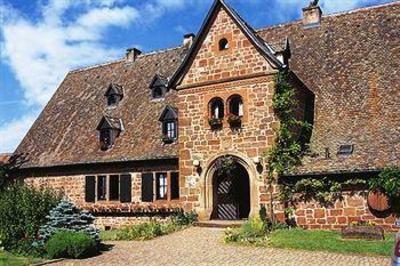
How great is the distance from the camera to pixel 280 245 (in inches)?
682

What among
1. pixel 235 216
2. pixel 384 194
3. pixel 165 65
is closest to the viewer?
pixel 384 194

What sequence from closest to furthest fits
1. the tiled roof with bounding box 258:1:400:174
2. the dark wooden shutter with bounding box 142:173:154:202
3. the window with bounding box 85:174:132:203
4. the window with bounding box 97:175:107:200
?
1. the tiled roof with bounding box 258:1:400:174
2. the dark wooden shutter with bounding box 142:173:154:202
3. the window with bounding box 85:174:132:203
4. the window with bounding box 97:175:107:200

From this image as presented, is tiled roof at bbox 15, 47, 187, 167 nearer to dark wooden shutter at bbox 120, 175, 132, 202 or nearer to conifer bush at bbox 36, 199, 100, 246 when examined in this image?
dark wooden shutter at bbox 120, 175, 132, 202

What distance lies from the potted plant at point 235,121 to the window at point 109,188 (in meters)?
7.46

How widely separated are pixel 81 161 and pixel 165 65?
823 centimetres

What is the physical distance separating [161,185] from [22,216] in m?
9.13

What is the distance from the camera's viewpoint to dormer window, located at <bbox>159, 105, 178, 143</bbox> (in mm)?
27094

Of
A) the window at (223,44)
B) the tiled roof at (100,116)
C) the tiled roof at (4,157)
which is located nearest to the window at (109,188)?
the tiled roof at (100,116)

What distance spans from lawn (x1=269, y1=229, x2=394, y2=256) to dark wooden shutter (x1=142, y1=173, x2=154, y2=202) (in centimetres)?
922

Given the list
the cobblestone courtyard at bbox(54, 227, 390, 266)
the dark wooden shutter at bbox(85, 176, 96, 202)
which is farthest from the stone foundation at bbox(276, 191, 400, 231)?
the dark wooden shutter at bbox(85, 176, 96, 202)

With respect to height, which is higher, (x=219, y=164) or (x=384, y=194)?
(x=219, y=164)

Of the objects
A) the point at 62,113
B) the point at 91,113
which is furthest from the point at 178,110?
the point at 62,113

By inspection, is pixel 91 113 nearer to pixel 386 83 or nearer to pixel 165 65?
pixel 165 65

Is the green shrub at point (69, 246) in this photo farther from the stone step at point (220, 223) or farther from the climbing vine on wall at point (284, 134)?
the climbing vine on wall at point (284, 134)
